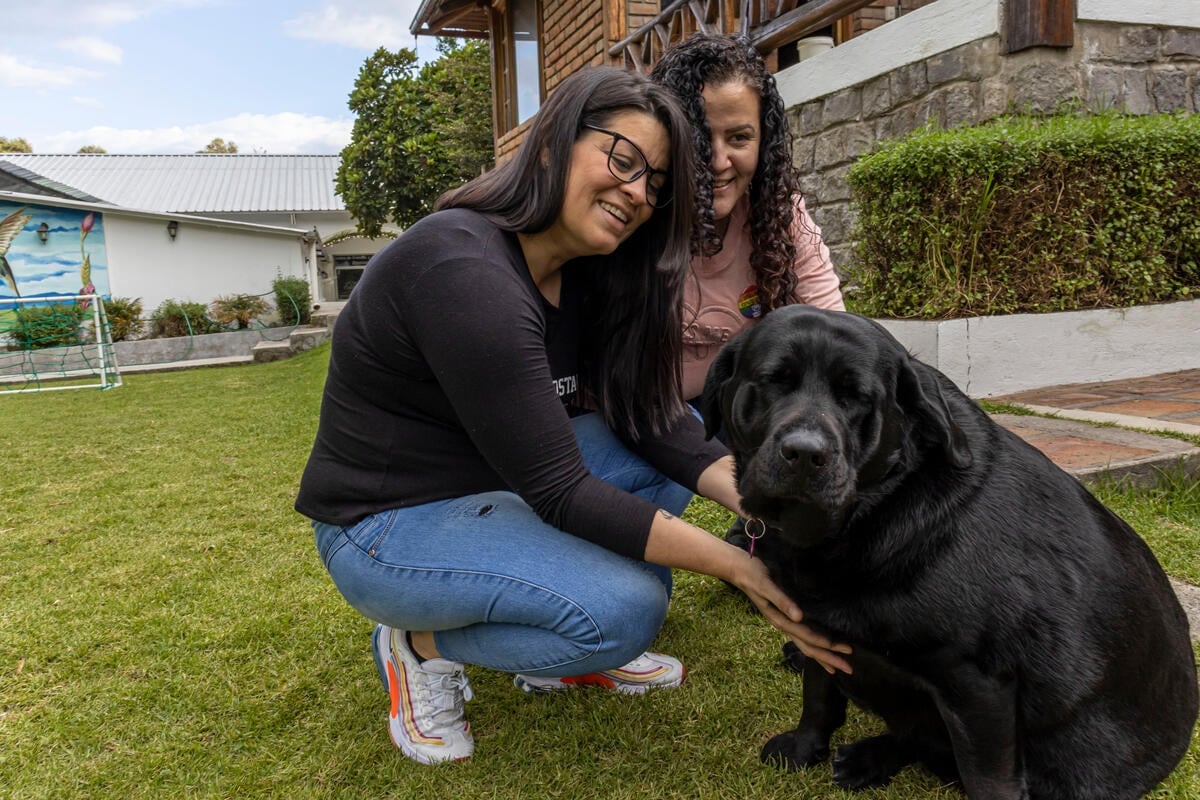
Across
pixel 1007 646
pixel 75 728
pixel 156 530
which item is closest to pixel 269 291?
pixel 156 530

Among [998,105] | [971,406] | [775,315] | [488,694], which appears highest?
[998,105]

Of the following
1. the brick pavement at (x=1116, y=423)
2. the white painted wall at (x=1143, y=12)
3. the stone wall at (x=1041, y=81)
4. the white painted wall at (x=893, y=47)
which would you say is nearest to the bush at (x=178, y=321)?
the white painted wall at (x=893, y=47)

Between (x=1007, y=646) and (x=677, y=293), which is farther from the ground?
(x=677, y=293)

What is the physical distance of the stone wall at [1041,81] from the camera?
5.23m

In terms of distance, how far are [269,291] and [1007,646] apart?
2063cm

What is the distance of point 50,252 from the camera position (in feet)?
59.4

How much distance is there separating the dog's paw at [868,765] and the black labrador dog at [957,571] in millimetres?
178

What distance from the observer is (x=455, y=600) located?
1.96 metres

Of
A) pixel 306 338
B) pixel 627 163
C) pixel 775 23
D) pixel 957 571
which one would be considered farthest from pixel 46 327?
pixel 957 571

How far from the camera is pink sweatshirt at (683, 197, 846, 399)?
2.85 metres

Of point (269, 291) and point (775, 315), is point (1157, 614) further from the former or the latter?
point (269, 291)

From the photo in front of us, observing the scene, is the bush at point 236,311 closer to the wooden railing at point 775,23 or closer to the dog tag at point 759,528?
the wooden railing at point 775,23

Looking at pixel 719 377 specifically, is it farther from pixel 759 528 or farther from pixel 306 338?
pixel 306 338

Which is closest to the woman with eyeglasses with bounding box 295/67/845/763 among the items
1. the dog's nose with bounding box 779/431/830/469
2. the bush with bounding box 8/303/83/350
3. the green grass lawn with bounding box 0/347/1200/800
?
the green grass lawn with bounding box 0/347/1200/800
